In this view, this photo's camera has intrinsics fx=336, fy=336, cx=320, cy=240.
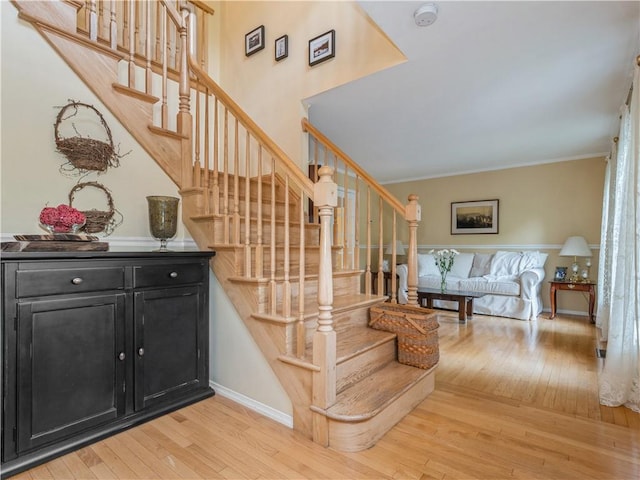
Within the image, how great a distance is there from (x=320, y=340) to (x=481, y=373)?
175 cm

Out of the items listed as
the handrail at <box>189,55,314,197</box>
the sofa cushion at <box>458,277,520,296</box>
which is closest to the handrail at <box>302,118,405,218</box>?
the handrail at <box>189,55,314,197</box>

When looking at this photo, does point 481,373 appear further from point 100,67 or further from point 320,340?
point 100,67

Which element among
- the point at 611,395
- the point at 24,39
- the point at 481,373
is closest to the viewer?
the point at 24,39

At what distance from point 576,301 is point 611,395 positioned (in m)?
3.62

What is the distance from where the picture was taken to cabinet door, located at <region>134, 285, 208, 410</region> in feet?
6.28

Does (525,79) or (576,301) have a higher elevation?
(525,79)

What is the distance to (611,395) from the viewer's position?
2174 millimetres

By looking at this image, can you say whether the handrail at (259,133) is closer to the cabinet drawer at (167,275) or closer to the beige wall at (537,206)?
the cabinet drawer at (167,275)

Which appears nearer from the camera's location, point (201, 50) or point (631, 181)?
point (631, 181)

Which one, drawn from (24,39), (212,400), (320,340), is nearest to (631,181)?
(320,340)

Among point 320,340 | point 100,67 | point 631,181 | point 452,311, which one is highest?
point 100,67

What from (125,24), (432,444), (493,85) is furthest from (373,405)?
(125,24)

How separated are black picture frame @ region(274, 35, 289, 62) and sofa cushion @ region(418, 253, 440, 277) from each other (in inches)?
159

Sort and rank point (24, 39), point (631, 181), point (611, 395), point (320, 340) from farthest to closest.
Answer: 1. point (631, 181)
2. point (611, 395)
3. point (24, 39)
4. point (320, 340)
